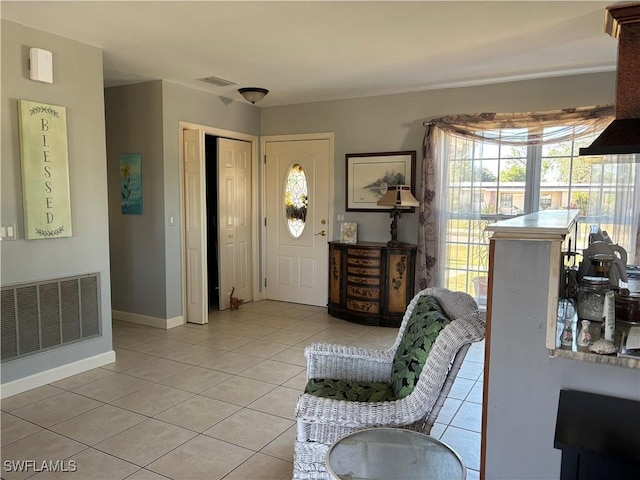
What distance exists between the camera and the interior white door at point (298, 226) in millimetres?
5758

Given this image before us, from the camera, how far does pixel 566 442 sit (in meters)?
1.30

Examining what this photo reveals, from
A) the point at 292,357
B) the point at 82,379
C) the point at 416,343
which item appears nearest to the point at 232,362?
the point at 292,357

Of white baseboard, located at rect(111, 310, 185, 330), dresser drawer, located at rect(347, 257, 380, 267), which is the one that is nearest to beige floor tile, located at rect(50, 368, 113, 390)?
white baseboard, located at rect(111, 310, 185, 330)

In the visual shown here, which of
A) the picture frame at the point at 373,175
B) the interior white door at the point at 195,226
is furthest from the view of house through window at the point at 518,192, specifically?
the interior white door at the point at 195,226

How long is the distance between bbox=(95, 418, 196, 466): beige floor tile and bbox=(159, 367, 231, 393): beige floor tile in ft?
1.75

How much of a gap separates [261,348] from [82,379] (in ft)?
4.79

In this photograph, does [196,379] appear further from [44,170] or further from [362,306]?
[362,306]

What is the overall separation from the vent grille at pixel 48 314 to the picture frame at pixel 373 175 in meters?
2.96

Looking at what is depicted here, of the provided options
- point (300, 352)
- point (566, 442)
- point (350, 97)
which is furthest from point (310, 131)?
point (566, 442)

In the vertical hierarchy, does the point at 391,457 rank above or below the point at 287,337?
above

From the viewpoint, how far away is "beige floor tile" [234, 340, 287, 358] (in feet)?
13.5

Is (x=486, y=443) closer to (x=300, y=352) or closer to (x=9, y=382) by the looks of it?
(x=300, y=352)

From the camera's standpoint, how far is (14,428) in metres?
2.75

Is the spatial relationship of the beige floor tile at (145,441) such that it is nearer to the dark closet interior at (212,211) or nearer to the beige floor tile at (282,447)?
the beige floor tile at (282,447)
